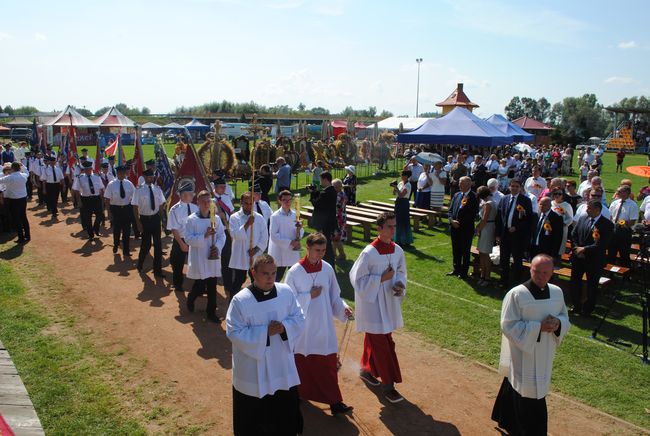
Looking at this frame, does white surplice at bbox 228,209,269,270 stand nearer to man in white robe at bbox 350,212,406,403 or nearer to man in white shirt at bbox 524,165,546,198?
man in white robe at bbox 350,212,406,403

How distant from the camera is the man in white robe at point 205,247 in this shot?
27.5ft

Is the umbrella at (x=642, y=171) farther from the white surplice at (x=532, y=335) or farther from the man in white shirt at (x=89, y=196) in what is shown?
the man in white shirt at (x=89, y=196)

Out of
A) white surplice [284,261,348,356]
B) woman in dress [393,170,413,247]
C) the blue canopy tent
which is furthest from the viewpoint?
the blue canopy tent

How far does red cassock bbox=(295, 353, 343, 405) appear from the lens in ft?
18.9

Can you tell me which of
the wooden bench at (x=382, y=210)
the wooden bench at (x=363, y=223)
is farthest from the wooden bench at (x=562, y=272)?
the wooden bench at (x=382, y=210)

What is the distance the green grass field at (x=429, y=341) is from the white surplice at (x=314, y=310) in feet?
4.94

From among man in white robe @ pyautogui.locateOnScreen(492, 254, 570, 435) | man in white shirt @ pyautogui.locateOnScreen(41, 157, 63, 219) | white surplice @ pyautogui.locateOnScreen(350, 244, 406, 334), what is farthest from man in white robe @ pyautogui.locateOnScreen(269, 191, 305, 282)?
man in white shirt @ pyautogui.locateOnScreen(41, 157, 63, 219)

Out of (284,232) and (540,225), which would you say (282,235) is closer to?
(284,232)

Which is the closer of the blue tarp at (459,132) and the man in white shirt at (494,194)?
the man in white shirt at (494,194)

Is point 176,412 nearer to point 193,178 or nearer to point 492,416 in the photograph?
point 492,416

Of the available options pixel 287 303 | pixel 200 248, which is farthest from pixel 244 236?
A: pixel 287 303

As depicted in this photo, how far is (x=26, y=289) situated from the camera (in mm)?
Result: 10016

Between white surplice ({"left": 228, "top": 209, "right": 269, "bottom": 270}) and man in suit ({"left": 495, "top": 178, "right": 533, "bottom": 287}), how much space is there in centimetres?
455

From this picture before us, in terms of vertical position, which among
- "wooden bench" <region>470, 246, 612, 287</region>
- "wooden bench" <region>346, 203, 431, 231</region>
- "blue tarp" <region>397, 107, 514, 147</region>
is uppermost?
"blue tarp" <region>397, 107, 514, 147</region>
